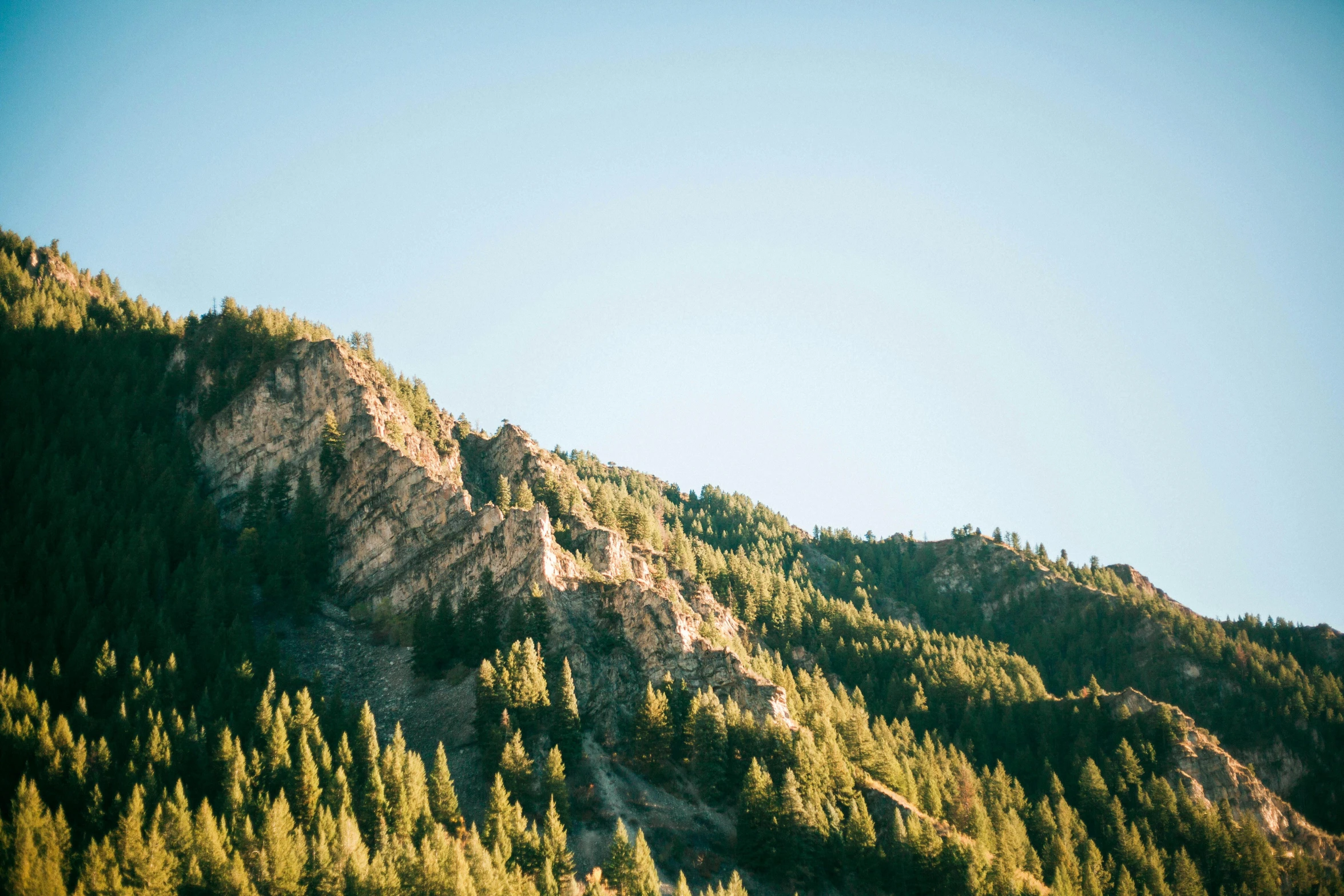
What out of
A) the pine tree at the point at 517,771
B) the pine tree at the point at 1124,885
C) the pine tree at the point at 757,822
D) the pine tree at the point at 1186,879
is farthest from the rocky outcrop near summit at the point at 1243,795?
the pine tree at the point at 517,771

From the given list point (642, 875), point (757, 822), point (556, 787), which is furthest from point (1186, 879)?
point (556, 787)

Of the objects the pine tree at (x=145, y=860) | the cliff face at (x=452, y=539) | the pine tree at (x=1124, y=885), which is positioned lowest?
the pine tree at (x=1124, y=885)

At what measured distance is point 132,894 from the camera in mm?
49219

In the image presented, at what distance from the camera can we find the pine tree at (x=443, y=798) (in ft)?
212

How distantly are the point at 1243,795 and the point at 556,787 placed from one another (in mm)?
90677

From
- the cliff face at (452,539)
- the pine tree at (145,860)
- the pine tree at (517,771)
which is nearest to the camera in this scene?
the pine tree at (145,860)

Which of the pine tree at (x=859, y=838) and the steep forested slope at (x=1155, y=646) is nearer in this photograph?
the pine tree at (x=859, y=838)

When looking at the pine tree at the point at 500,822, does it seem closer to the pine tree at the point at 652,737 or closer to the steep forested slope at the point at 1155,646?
the pine tree at the point at 652,737

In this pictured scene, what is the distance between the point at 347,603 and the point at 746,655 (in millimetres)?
51034

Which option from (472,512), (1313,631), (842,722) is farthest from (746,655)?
(1313,631)

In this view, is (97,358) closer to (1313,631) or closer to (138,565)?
(138,565)

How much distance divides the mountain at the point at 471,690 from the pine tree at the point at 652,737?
0.37 meters

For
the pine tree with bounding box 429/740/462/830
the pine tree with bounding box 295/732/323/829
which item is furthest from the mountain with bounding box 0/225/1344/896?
the pine tree with bounding box 429/740/462/830

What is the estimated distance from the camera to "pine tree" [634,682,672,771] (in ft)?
265
